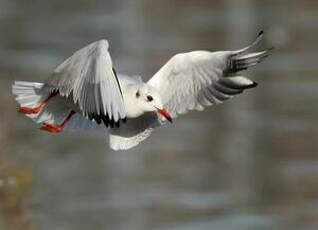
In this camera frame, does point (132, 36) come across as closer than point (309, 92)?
No

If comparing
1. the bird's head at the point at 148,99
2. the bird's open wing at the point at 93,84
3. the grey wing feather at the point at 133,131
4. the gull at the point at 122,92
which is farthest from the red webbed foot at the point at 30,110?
the bird's head at the point at 148,99

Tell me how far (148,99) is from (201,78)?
2.16 feet

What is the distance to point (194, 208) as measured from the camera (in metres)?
10.2

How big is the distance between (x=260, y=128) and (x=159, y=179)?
1.67 meters

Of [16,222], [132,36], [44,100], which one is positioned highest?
[44,100]

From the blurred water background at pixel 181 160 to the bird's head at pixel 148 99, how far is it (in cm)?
165

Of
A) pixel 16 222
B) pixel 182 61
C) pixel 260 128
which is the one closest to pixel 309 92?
pixel 260 128

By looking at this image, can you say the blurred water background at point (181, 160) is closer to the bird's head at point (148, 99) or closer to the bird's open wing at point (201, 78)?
the bird's open wing at point (201, 78)

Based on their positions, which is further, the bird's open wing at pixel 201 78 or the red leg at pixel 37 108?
the bird's open wing at pixel 201 78

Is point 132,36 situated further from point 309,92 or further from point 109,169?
point 109,169

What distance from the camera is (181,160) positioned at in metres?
11.5

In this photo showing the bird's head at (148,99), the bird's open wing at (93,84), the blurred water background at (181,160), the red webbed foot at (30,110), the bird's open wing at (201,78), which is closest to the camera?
the bird's open wing at (93,84)

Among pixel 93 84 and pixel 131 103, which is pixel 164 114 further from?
pixel 93 84

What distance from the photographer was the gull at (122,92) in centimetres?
627
